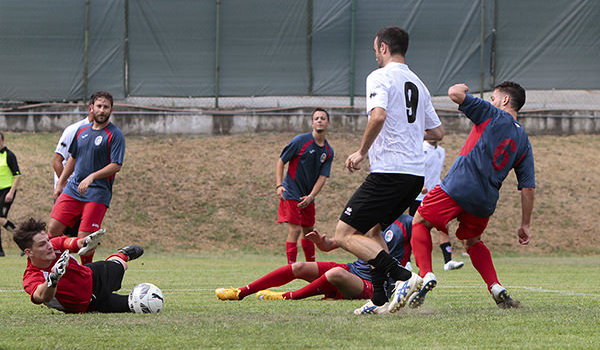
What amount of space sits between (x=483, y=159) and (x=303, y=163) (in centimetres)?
534

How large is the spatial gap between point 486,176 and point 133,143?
13.7 metres

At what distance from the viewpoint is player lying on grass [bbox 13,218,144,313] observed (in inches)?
216

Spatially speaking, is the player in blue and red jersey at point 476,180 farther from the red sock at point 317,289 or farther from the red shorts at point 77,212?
the red shorts at point 77,212

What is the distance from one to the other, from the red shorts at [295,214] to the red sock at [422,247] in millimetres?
4884

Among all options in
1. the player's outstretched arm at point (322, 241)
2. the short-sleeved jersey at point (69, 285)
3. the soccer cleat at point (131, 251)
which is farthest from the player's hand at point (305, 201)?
the short-sleeved jersey at point (69, 285)

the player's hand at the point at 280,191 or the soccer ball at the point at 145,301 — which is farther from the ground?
the player's hand at the point at 280,191

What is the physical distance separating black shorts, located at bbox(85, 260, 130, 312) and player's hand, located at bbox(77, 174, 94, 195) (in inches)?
89.0

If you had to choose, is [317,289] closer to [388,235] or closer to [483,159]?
[388,235]

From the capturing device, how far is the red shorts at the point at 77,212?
8.40m

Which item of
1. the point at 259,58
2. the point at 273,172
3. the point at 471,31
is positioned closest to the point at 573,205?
the point at 471,31

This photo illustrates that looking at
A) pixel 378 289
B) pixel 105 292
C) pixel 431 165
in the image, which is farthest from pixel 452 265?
pixel 105 292

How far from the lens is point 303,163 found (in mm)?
11156

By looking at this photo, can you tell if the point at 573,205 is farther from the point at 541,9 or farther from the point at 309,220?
the point at 309,220

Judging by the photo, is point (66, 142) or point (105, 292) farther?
point (66, 142)
